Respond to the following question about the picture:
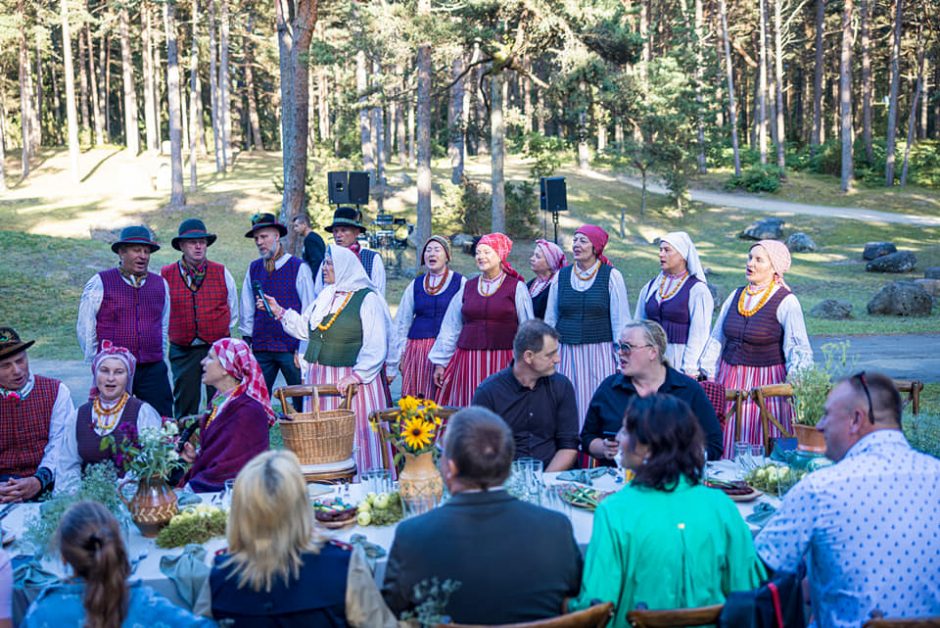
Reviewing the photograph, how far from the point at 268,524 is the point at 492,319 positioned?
4.30 metres

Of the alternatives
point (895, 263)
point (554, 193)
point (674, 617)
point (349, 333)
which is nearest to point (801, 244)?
point (895, 263)

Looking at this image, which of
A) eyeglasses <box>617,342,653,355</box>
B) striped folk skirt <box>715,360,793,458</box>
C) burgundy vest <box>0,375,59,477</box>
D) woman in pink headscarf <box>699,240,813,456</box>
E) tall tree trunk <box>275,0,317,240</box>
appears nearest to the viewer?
eyeglasses <box>617,342,653,355</box>

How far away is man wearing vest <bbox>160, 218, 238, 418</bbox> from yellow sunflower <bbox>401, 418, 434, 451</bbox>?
3904 mm

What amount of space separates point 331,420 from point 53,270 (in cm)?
1614

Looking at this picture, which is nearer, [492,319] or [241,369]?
[241,369]

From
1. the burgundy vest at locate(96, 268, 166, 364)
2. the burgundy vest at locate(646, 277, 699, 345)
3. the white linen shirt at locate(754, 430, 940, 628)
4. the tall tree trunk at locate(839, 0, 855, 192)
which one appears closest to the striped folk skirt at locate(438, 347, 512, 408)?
the burgundy vest at locate(646, 277, 699, 345)

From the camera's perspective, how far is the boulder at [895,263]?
2278 centimetres

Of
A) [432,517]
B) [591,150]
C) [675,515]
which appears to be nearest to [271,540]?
[432,517]

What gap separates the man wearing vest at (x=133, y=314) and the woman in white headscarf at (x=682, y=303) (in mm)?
3576

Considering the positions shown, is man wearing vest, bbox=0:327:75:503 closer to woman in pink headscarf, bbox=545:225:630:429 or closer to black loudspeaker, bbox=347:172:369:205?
woman in pink headscarf, bbox=545:225:630:429

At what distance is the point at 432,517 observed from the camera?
8.74 ft

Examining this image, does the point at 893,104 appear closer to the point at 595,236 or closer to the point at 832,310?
the point at 832,310

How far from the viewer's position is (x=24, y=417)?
187 inches

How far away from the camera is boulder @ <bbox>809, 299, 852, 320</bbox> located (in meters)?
17.0
